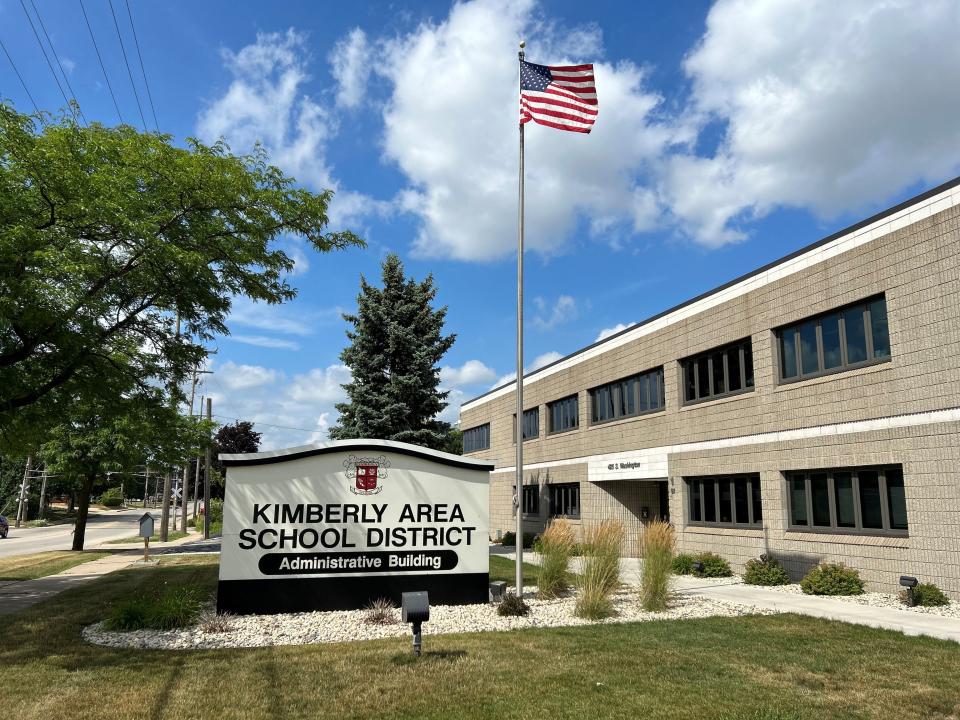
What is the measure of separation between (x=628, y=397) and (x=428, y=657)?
1720 centimetres

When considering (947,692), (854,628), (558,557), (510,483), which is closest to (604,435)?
(510,483)

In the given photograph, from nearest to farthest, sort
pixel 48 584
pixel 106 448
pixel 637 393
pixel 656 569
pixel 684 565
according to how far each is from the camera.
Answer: pixel 656 569
pixel 48 584
pixel 684 565
pixel 637 393
pixel 106 448

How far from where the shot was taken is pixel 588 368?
88.2ft

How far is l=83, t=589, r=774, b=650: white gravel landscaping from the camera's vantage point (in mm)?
9461

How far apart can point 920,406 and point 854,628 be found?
5252 millimetres

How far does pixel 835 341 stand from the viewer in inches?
610

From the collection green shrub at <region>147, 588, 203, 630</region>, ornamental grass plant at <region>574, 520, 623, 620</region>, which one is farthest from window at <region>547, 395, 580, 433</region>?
green shrub at <region>147, 588, 203, 630</region>

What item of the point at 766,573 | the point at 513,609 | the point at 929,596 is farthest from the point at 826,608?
the point at 513,609

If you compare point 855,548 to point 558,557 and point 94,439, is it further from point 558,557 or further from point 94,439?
point 94,439

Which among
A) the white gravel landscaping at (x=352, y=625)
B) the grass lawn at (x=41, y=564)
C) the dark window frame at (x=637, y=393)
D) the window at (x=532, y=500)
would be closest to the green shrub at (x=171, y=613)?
the white gravel landscaping at (x=352, y=625)

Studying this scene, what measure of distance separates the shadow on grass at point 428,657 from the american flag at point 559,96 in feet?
32.5

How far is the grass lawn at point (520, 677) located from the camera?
254 inches

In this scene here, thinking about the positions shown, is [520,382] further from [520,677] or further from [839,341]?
[839,341]

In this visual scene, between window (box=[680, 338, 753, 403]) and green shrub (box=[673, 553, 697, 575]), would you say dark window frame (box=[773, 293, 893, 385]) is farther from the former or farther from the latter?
green shrub (box=[673, 553, 697, 575])
